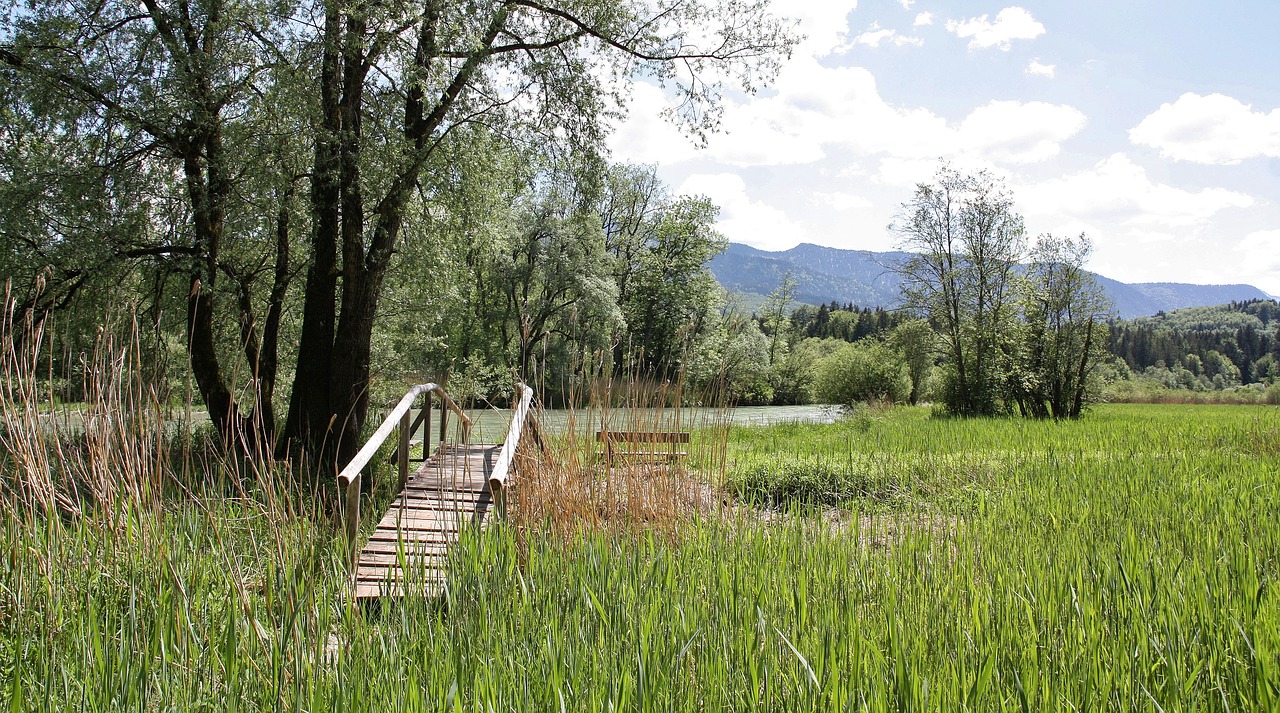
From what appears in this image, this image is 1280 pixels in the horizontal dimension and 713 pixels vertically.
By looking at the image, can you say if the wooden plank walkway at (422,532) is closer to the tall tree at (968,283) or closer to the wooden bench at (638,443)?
the wooden bench at (638,443)

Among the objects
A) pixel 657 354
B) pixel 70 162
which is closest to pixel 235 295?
pixel 70 162

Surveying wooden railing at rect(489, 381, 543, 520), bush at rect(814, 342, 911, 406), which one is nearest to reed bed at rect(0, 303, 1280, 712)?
wooden railing at rect(489, 381, 543, 520)

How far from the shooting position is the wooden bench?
5.09 meters

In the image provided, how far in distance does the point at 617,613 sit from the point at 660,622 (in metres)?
0.20

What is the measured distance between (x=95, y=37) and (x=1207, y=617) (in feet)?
43.2

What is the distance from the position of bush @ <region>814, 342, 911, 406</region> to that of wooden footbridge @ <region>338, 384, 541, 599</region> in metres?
24.8

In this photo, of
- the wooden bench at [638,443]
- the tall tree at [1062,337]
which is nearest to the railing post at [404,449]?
the wooden bench at [638,443]

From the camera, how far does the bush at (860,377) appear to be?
30.2m

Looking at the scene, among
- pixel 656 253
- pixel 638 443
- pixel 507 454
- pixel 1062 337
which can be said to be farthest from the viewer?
pixel 656 253

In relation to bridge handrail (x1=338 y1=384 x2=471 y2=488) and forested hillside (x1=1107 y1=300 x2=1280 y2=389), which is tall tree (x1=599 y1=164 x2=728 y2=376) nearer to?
bridge handrail (x1=338 y1=384 x2=471 y2=488)

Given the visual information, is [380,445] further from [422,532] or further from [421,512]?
[422,532]

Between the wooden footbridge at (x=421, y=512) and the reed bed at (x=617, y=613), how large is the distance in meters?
0.15

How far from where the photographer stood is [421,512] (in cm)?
573

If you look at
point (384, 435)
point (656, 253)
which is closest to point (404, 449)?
point (384, 435)
